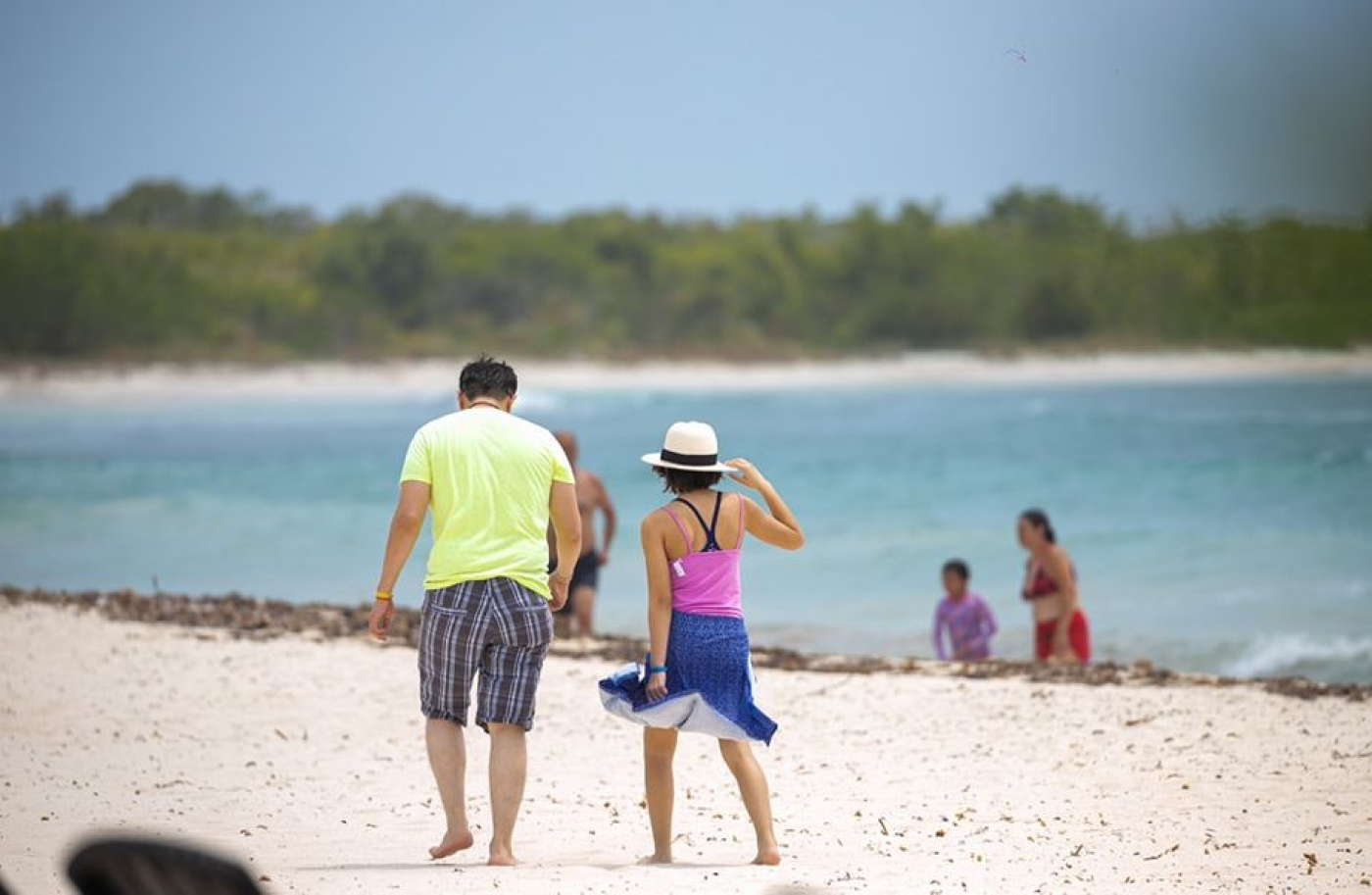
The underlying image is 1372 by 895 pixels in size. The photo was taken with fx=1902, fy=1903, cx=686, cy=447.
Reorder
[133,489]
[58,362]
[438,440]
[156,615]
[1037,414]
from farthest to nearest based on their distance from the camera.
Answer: [58,362]
[1037,414]
[133,489]
[156,615]
[438,440]

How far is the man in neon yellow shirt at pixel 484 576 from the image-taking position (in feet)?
19.7

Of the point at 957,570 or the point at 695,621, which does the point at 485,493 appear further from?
the point at 957,570

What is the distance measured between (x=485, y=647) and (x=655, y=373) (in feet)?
187

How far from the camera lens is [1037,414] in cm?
4578

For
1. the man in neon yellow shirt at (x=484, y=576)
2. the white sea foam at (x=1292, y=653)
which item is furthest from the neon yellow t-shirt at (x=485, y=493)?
the white sea foam at (x=1292, y=653)

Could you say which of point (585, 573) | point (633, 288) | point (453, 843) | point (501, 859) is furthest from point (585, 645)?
point (633, 288)

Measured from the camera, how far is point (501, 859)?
6082 millimetres

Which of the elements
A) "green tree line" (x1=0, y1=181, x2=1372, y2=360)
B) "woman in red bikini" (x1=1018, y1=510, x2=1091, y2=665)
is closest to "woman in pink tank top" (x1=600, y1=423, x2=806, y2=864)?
"woman in red bikini" (x1=1018, y1=510, x2=1091, y2=665)

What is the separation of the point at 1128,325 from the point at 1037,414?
24.3m

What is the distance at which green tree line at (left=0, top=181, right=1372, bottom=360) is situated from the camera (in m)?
63.1

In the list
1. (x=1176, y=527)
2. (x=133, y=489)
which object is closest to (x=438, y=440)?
(x=1176, y=527)

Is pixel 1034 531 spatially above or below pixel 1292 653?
above

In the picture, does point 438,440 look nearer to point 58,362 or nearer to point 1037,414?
point 1037,414

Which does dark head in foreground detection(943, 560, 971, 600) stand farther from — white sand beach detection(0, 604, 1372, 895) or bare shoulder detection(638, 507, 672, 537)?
bare shoulder detection(638, 507, 672, 537)
